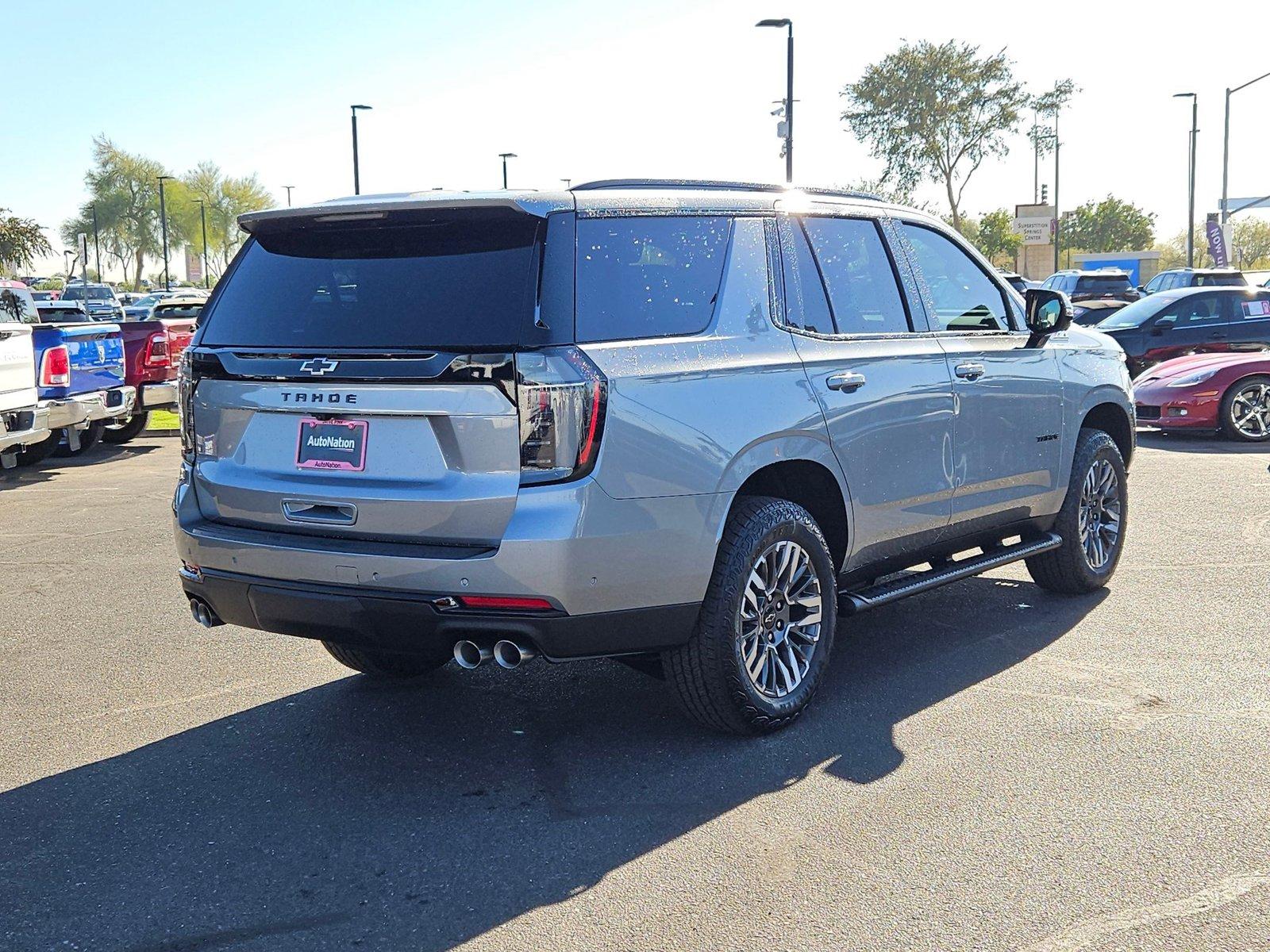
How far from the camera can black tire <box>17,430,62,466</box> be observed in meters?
13.4

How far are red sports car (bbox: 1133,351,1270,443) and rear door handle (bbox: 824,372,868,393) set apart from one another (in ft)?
33.4

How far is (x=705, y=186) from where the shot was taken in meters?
4.89

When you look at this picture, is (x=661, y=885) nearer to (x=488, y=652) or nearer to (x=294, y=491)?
(x=488, y=652)

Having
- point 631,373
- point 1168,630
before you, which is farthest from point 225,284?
point 1168,630

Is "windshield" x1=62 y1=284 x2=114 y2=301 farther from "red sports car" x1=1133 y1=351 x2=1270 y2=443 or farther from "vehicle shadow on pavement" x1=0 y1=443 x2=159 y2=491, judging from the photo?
"red sports car" x1=1133 y1=351 x2=1270 y2=443

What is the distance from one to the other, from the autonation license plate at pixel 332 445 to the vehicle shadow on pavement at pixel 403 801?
105cm

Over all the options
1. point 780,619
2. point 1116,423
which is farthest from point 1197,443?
point 780,619

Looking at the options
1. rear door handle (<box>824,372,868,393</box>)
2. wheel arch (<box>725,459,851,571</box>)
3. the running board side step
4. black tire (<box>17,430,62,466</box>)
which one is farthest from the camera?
black tire (<box>17,430,62,466</box>)

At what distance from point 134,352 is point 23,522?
556 centimetres

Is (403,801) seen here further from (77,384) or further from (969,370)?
(77,384)

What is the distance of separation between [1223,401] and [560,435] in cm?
1209

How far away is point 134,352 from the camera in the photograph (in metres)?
15.1

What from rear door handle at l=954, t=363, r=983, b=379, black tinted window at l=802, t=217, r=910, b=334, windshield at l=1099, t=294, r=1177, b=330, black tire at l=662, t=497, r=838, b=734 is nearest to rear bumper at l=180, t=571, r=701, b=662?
black tire at l=662, t=497, r=838, b=734

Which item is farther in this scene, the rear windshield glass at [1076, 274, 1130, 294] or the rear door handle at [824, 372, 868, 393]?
the rear windshield glass at [1076, 274, 1130, 294]
